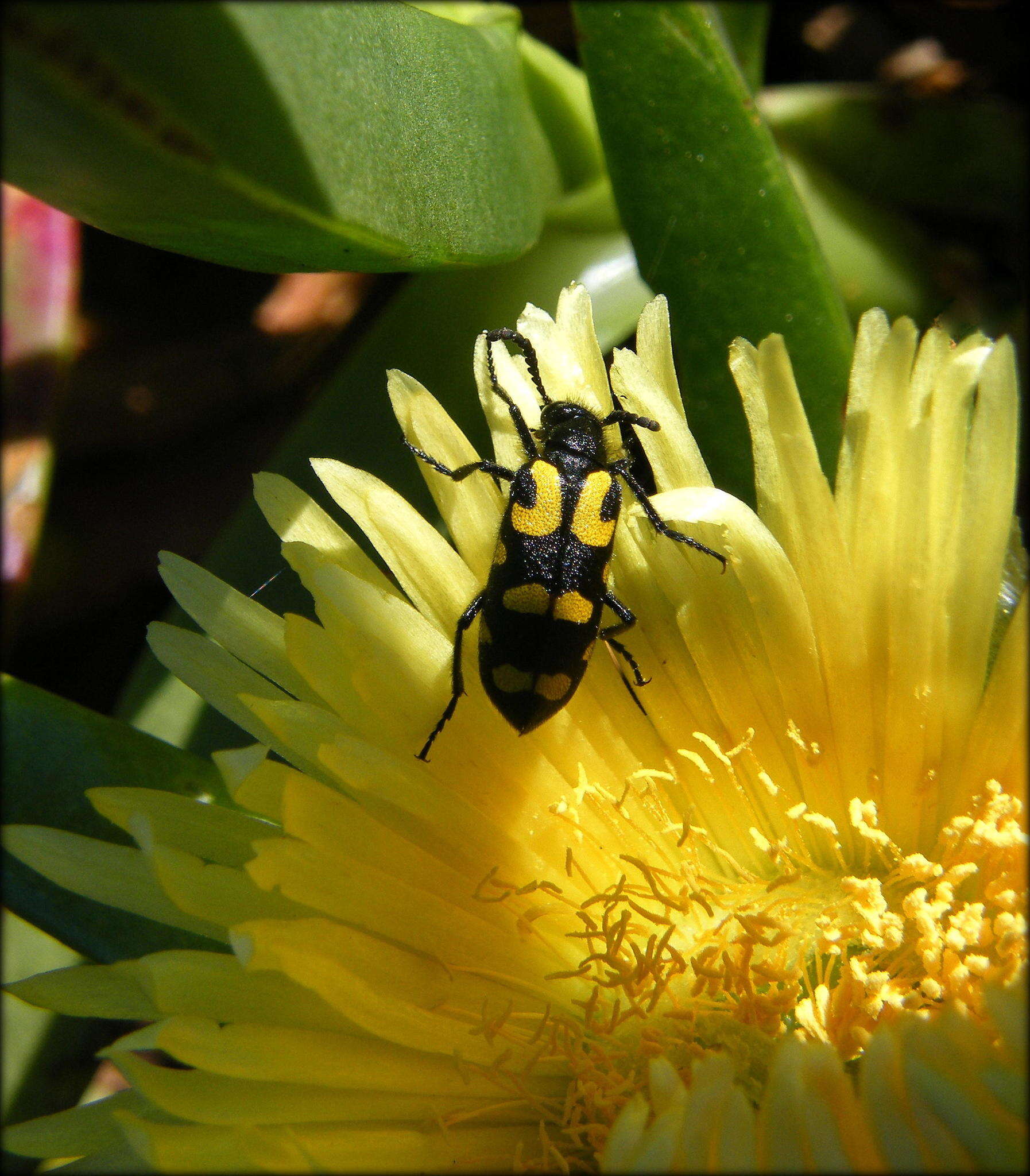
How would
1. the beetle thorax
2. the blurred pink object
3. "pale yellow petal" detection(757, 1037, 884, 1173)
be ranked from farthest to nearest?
the blurred pink object, the beetle thorax, "pale yellow petal" detection(757, 1037, 884, 1173)

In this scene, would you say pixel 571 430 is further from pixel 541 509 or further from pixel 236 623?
pixel 236 623

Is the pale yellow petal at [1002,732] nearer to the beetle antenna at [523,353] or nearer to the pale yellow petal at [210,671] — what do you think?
the beetle antenna at [523,353]

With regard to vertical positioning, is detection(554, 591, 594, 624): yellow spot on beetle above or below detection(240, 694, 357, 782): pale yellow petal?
above

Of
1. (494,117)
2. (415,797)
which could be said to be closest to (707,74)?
(494,117)

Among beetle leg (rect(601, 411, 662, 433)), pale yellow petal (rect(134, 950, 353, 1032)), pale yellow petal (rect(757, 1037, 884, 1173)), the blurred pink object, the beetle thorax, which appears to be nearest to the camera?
pale yellow petal (rect(757, 1037, 884, 1173))

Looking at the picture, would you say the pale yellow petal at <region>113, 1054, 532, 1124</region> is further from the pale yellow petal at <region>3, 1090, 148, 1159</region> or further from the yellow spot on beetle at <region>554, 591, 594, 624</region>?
the yellow spot on beetle at <region>554, 591, 594, 624</region>

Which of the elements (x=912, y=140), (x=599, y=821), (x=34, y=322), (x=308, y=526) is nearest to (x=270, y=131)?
(x=308, y=526)

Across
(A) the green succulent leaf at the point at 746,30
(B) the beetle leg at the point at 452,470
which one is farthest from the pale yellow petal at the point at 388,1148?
(A) the green succulent leaf at the point at 746,30

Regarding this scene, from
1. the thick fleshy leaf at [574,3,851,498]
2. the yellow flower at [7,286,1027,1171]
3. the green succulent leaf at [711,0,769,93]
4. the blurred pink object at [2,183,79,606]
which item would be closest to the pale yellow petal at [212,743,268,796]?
the yellow flower at [7,286,1027,1171]
